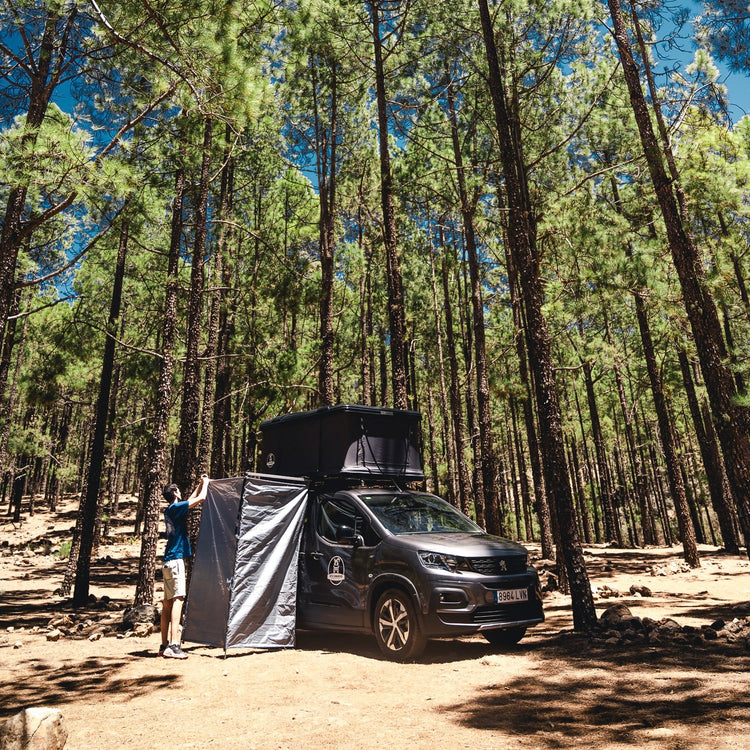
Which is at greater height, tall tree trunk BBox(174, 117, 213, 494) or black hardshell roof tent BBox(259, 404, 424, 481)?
tall tree trunk BBox(174, 117, 213, 494)

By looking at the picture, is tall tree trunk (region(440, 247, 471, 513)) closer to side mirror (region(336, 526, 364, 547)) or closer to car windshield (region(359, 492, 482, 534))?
car windshield (region(359, 492, 482, 534))

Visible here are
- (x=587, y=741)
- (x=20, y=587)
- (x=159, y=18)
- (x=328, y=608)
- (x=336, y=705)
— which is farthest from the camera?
(x=20, y=587)

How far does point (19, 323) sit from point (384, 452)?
834 inches

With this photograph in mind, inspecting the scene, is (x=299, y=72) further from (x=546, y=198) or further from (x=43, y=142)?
(x=43, y=142)

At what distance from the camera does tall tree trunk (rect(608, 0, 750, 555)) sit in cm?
799

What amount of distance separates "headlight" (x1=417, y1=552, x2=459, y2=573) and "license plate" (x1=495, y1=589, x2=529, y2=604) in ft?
1.79

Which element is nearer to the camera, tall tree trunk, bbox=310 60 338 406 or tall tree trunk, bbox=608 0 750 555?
tall tree trunk, bbox=608 0 750 555

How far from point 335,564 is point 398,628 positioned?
121cm

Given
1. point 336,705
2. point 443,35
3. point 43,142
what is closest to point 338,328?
point 443,35

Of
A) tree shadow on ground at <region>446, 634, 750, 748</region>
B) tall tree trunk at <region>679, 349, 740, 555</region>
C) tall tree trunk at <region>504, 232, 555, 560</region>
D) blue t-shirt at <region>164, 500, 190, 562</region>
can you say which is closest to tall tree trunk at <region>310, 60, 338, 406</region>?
tall tree trunk at <region>504, 232, 555, 560</region>

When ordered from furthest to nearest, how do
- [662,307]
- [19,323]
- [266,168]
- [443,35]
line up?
[19,323], [266,168], [443,35], [662,307]

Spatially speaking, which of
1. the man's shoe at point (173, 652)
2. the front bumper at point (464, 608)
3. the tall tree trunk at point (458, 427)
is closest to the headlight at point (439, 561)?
the front bumper at point (464, 608)

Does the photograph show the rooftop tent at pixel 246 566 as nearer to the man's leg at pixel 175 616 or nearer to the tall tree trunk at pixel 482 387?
the man's leg at pixel 175 616

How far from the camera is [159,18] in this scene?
216 inches
